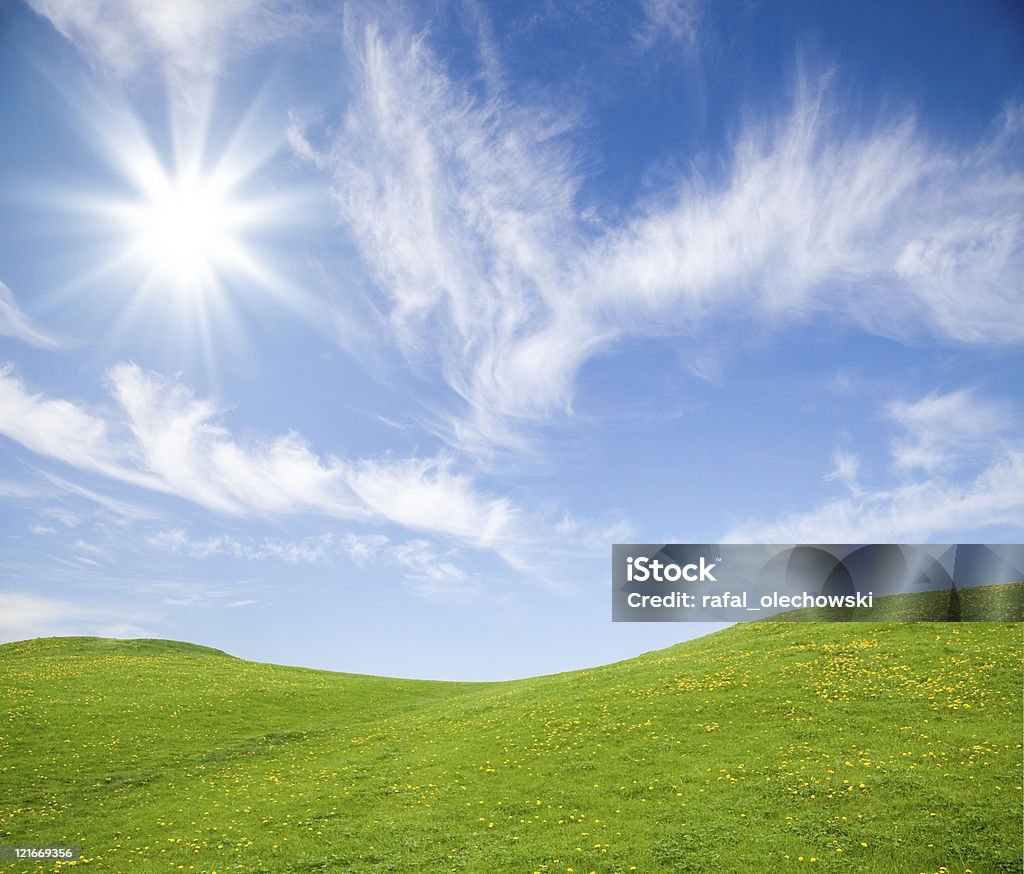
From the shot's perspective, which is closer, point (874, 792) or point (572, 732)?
point (874, 792)

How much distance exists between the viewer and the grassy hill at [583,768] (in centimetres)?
2195

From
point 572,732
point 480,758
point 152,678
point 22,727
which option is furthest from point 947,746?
point 152,678

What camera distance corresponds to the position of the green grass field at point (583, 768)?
22.0m

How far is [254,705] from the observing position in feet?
166

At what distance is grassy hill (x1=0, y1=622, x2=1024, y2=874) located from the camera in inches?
864

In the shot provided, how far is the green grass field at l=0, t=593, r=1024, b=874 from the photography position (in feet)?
72.0

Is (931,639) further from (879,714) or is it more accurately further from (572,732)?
(572,732)

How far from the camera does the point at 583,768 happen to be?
29844 mm

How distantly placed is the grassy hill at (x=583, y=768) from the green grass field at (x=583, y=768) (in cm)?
14

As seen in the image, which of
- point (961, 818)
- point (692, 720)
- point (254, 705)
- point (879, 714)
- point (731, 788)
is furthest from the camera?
point (254, 705)

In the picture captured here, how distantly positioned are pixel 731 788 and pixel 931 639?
26.7 m

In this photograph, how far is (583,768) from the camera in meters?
29.8

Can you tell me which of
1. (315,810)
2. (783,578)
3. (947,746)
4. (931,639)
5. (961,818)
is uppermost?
(783,578)

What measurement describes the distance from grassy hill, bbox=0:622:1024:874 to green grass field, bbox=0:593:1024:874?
14cm
